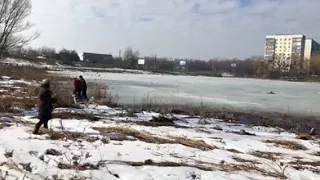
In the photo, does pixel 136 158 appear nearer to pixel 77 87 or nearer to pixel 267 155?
pixel 267 155

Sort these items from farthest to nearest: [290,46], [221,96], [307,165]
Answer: [290,46] < [221,96] < [307,165]

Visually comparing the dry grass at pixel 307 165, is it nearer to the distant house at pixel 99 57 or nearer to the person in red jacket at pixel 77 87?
the person in red jacket at pixel 77 87

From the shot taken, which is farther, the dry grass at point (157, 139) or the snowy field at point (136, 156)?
the dry grass at point (157, 139)

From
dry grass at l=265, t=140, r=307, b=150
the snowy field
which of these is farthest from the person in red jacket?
dry grass at l=265, t=140, r=307, b=150

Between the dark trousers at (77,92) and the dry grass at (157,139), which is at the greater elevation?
the dark trousers at (77,92)

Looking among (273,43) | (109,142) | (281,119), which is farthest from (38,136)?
(273,43)

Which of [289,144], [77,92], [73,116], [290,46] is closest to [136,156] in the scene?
[289,144]

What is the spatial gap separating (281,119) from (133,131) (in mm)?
10956

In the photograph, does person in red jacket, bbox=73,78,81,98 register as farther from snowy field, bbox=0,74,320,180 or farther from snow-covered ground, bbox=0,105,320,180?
snow-covered ground, bbox=0,105,320,180

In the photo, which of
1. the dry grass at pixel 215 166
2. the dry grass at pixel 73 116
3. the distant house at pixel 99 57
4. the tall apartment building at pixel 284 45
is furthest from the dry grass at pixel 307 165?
the tall apartment building at pixel 284 45

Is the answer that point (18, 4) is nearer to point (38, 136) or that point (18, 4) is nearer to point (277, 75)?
point (38, 136)

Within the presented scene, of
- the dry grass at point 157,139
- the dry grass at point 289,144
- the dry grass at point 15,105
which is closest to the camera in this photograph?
the dry grass at point 157,139

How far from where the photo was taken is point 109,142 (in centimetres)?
827

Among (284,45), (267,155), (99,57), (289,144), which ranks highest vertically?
(284,45)
